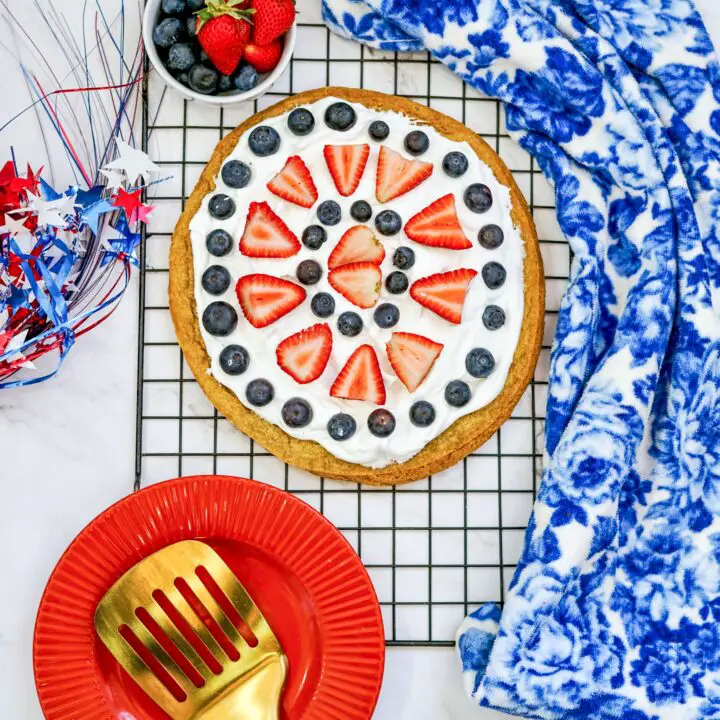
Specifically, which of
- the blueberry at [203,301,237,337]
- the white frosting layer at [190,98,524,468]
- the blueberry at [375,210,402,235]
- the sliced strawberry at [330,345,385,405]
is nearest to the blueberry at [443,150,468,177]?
the white frosting layer at [190,98,524,468]

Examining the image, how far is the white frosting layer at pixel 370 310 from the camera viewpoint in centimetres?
168

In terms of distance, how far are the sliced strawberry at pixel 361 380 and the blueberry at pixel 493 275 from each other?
9.1 inches

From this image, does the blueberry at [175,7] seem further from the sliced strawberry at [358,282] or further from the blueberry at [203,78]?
the sliced strawberry at [358,282]

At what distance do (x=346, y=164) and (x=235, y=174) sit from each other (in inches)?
7.5

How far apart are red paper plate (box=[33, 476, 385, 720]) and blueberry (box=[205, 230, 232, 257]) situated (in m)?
0.38

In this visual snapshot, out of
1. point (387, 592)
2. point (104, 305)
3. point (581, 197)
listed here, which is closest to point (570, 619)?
point (387, 592)

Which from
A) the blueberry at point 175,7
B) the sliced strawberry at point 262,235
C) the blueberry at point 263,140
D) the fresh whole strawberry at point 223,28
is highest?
the blueberry at point 175,7

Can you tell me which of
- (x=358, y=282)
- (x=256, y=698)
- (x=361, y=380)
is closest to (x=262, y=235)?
(x=358, y=282)

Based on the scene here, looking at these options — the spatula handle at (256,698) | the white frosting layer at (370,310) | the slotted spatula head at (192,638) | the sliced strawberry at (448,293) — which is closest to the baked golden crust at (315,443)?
the white frosting layer at (370,310)

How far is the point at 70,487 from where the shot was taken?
1.77 m

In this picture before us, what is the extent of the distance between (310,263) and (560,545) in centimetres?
64

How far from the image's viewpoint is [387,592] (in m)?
1.76

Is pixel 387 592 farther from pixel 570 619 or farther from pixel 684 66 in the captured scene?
pixel 684 66

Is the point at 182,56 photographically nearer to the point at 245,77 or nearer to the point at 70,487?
the point at 245,77
